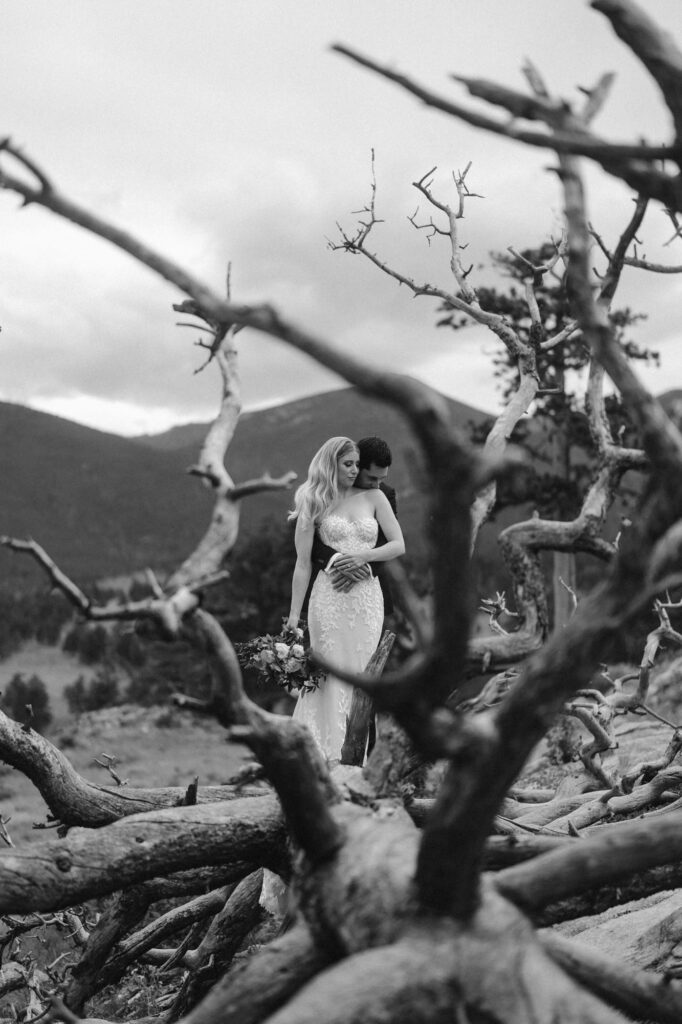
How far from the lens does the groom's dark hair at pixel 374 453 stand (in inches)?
260

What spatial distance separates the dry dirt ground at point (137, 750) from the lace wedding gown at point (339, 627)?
13118 millimetres

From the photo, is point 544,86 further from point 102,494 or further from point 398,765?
point 102,494

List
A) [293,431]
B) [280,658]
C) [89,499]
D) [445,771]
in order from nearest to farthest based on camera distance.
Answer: [445,771], [280,658], [89,499], [293,431]

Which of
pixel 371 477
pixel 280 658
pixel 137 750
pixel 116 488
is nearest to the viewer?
pixel 280 658

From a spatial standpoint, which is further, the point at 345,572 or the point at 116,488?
the point at 116,488

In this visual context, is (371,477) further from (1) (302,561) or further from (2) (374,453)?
(1) (302,561)

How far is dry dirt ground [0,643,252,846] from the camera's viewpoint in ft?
70.0

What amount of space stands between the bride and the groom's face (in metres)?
0.04

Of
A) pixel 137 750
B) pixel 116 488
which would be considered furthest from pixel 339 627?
pixel 116 488

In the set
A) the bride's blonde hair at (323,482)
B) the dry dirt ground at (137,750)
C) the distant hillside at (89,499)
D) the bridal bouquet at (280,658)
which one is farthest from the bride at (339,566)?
the distant hillside at (89,499)

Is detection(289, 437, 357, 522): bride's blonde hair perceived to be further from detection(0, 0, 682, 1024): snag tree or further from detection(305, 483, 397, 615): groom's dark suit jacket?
detection(0, 0, 682, 1024): snag tree

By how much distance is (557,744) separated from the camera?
36.8 feet

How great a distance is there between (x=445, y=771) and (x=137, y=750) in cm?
2362

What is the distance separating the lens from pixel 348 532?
6684 mm
